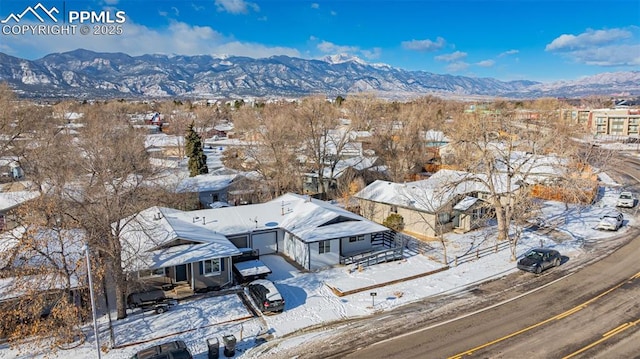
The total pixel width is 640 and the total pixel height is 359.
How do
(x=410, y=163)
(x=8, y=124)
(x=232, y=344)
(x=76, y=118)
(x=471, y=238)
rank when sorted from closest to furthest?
(x=232, y=344)
(x=471, y=238)
(x=8, y=124)
(x=410, y=163)
(x=76, y=118)

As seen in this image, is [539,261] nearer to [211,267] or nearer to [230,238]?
[211,267]

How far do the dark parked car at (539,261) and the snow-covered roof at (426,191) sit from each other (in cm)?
629

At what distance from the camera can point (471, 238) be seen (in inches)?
1353

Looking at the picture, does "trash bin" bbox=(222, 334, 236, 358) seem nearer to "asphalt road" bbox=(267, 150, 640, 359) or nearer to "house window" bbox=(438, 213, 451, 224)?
"asphalt road" bbox=(267, 150, 640, 359)

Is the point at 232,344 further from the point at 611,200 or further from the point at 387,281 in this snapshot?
the point at 611,200

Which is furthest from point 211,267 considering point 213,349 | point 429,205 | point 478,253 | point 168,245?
point 429,205

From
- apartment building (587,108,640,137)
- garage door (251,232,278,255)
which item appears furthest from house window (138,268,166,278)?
apartment building (587,108,640,137)

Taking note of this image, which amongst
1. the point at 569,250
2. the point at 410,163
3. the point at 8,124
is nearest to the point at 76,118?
the point at 8,124

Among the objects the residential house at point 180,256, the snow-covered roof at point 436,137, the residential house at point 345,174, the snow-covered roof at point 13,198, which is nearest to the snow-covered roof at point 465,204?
the residential house at point 345,174

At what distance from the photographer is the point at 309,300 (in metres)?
23.4

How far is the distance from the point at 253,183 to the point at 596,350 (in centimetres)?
3469

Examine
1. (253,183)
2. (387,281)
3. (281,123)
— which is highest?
(281,123)

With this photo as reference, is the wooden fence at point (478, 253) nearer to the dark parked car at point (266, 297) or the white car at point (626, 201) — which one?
the dark parked car at point (266, 297)

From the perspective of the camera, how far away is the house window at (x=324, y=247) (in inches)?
1127
